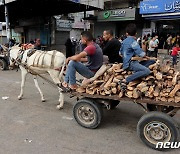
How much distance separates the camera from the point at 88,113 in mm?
4602

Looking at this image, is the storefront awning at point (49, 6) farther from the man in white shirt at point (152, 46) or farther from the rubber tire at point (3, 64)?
the man in white shirt at point (152, 46)

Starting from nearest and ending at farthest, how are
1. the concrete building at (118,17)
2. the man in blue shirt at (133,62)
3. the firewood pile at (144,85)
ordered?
the firewood pile at (144,85)
the man in blue shirt at (133,62)
the concrete building at (118,17)

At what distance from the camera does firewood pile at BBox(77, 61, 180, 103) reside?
3809 millimetres

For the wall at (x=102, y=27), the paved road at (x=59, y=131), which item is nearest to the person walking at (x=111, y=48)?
A: the paved road at (x=59, y=131)

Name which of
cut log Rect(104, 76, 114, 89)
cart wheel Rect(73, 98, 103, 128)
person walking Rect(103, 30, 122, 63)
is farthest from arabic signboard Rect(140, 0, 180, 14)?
cart wheel Rect(73, 98, 103, 128)

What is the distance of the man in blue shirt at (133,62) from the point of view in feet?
13.3

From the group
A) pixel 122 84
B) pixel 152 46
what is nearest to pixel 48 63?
pixel 122 84

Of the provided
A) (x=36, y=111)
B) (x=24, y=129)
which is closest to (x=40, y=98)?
(x=36, y=111)

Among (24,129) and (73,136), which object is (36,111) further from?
(73,136)

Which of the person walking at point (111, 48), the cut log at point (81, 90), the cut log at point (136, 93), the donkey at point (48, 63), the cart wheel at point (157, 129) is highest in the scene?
the person walking at point (111, 48)

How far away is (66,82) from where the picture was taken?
4.85 metres

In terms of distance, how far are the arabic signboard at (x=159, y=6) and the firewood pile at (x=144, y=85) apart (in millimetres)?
14097

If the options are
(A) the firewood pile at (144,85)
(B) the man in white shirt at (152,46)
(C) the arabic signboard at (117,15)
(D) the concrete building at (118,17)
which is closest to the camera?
(A) the firewood pile at (144,85)

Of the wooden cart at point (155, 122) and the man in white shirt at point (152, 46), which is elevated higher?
the man in white shirt at point (152, 46)
